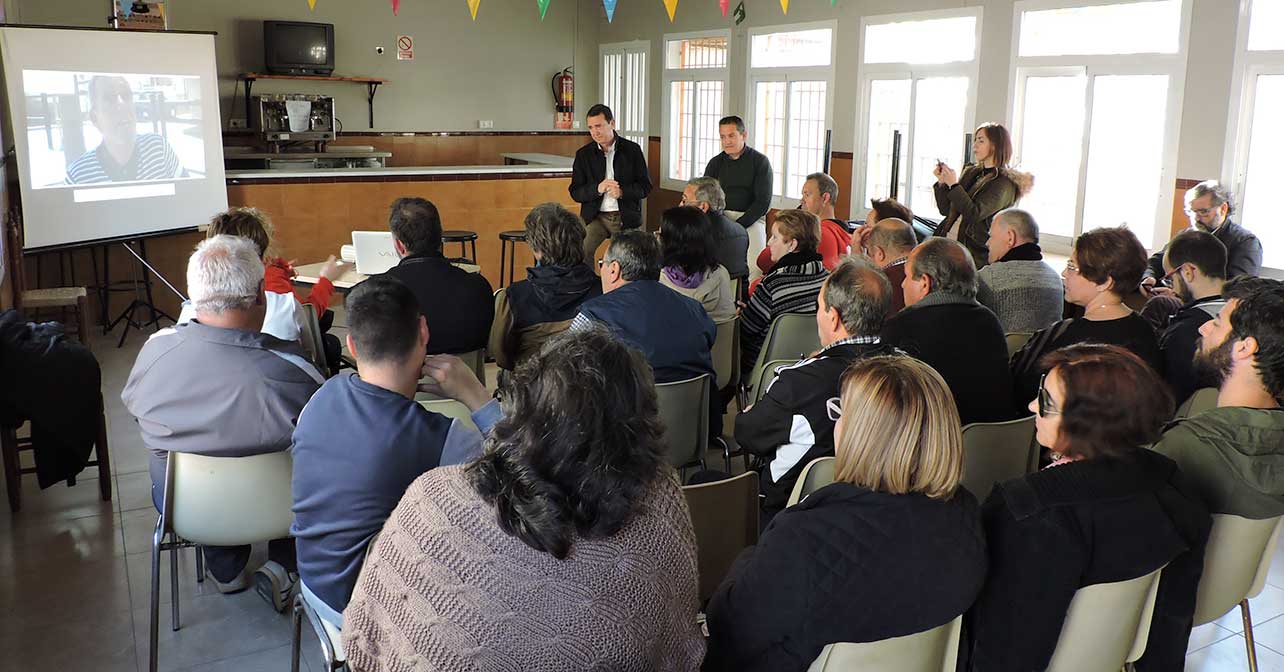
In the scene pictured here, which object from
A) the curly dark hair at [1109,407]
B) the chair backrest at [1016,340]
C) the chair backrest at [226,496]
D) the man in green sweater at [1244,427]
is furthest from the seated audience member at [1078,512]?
the chair backrest at [1016,340]

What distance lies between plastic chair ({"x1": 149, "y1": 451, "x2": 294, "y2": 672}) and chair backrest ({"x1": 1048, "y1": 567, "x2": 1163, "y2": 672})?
1.81 m

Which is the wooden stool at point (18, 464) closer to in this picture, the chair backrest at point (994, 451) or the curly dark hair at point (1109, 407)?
the chair backrest at point (994, 451)

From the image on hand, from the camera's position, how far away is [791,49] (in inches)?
383

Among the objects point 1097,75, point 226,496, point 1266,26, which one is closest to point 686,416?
point 226,496

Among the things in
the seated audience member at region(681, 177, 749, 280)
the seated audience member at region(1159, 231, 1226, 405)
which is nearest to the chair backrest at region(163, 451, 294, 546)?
the seated audience member at region(1159, 231, 1226, 405)

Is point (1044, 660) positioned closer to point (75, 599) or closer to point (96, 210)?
point (75, 599)

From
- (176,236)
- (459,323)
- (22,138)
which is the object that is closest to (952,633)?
(459,323)

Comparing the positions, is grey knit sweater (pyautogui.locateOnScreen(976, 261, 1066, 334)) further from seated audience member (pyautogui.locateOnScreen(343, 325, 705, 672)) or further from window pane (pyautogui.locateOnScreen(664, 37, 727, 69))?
window pane (pyautogui.locateOnScreen(664, 37, 727, 69))

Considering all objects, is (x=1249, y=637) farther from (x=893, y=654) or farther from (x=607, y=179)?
(x=607, y=179)

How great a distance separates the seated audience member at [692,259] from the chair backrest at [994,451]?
5.03 feet

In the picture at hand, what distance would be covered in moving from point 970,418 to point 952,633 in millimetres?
1239

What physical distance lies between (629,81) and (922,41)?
190 inches

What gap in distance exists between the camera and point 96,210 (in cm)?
627

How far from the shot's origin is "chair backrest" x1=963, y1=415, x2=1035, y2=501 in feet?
8.54
